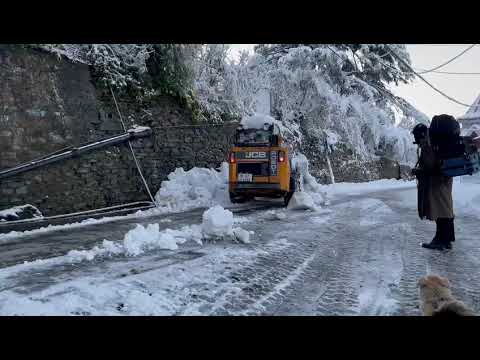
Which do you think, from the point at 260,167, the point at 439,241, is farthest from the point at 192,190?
the point at 439,241

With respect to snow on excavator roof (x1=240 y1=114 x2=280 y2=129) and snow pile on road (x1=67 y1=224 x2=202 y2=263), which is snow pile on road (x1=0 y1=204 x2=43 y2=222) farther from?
snow on excavator roof (x1=240 y1=114 x2=280 y2=129)

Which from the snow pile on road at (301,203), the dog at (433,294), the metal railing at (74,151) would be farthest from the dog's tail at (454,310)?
the metal railing at (74,151)

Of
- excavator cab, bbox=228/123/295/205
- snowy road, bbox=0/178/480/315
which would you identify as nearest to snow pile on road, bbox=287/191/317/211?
excavator cab, bbox=228/123/295/205

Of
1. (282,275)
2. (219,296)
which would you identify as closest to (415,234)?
(282,275)

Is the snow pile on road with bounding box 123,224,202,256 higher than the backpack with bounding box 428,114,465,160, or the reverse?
the backpack with bounding box 428,114,465,160

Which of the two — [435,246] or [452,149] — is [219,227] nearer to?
[435,246]

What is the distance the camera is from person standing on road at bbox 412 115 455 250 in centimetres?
458

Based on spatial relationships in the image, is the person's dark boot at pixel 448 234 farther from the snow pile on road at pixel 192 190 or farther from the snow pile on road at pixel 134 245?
the snow pile on road at pixel 192 190

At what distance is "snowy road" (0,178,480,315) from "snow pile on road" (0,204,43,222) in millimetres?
1309

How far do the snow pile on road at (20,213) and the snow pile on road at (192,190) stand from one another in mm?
2962

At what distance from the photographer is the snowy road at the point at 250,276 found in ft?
8.85

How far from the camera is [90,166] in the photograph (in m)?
8.57

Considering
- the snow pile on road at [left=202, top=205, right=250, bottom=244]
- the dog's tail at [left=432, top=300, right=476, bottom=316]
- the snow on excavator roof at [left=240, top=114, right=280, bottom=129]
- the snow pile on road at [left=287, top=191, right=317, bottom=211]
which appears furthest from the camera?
the snow on excavator roof at [left=240, top=114, right=280, bottom=129]
